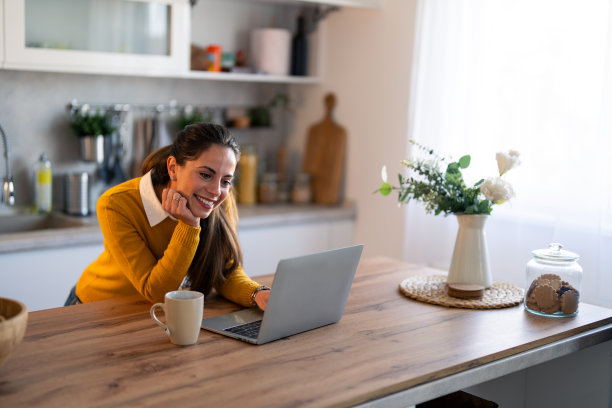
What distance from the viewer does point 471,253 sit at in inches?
84.1

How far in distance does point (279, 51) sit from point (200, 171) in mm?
2012

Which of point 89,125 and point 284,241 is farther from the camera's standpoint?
point 284,241

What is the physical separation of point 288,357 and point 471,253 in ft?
2.68

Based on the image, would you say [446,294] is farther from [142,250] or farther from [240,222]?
[240,222]

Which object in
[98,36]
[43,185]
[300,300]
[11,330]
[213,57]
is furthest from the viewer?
[213,57]

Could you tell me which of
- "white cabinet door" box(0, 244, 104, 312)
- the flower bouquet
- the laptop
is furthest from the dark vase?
the laptop

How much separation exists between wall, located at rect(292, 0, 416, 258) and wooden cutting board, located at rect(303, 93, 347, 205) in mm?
47

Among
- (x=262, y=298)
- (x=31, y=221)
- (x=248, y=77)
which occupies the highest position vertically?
(x=248, y=77)

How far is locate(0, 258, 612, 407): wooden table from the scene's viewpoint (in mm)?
1334

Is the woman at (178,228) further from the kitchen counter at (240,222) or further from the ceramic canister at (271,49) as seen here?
the ceramic canister at (271,49)

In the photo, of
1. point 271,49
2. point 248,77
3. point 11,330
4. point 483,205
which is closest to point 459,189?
point 483,205

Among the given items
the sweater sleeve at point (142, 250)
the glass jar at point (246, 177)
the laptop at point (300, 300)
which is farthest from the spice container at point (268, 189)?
the laptop at point (300, 300)

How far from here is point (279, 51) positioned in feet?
12.4

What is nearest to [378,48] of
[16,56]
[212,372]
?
[16,56]
